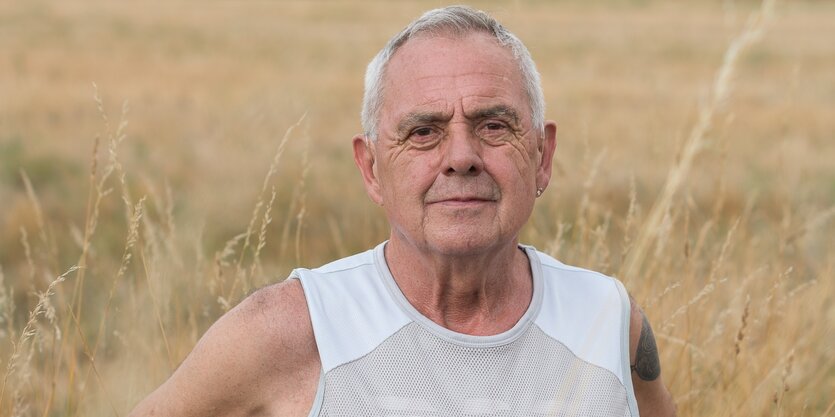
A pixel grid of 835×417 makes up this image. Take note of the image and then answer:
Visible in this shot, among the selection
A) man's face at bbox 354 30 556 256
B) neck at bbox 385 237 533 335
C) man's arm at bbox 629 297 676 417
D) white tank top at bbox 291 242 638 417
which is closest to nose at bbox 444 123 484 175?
man's face at bbox 354 30 556 256

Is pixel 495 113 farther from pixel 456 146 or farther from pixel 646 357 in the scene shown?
pixel 646 357

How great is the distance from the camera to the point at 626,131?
1283 centimetres

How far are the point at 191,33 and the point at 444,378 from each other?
21.9 m

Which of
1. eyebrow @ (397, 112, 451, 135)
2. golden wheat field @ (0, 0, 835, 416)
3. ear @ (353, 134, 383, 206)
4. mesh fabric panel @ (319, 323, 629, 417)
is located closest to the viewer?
mesh fabric panel @ (319, 323, 629, 417)

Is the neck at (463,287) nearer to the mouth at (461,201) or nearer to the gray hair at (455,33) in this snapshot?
the mouth at (461,201)

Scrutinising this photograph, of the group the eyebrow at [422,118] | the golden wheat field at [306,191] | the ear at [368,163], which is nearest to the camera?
the eyebrow at [422,118]

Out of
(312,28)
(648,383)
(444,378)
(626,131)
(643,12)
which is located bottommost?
(643,12)

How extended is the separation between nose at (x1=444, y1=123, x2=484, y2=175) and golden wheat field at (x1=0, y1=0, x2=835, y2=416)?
39cm

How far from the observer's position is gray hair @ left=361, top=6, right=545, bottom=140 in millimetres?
2342

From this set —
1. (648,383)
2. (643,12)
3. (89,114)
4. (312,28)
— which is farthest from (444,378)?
(643,12)

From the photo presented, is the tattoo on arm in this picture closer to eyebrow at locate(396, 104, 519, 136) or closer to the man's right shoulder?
eyebrow at locate(396, 104, 519, 136)

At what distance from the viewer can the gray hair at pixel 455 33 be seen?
7.68ft

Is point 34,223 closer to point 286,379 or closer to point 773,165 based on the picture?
point 286,379

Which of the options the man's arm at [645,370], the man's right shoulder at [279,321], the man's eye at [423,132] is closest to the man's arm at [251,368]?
the man's right shoulder at [279,321]
